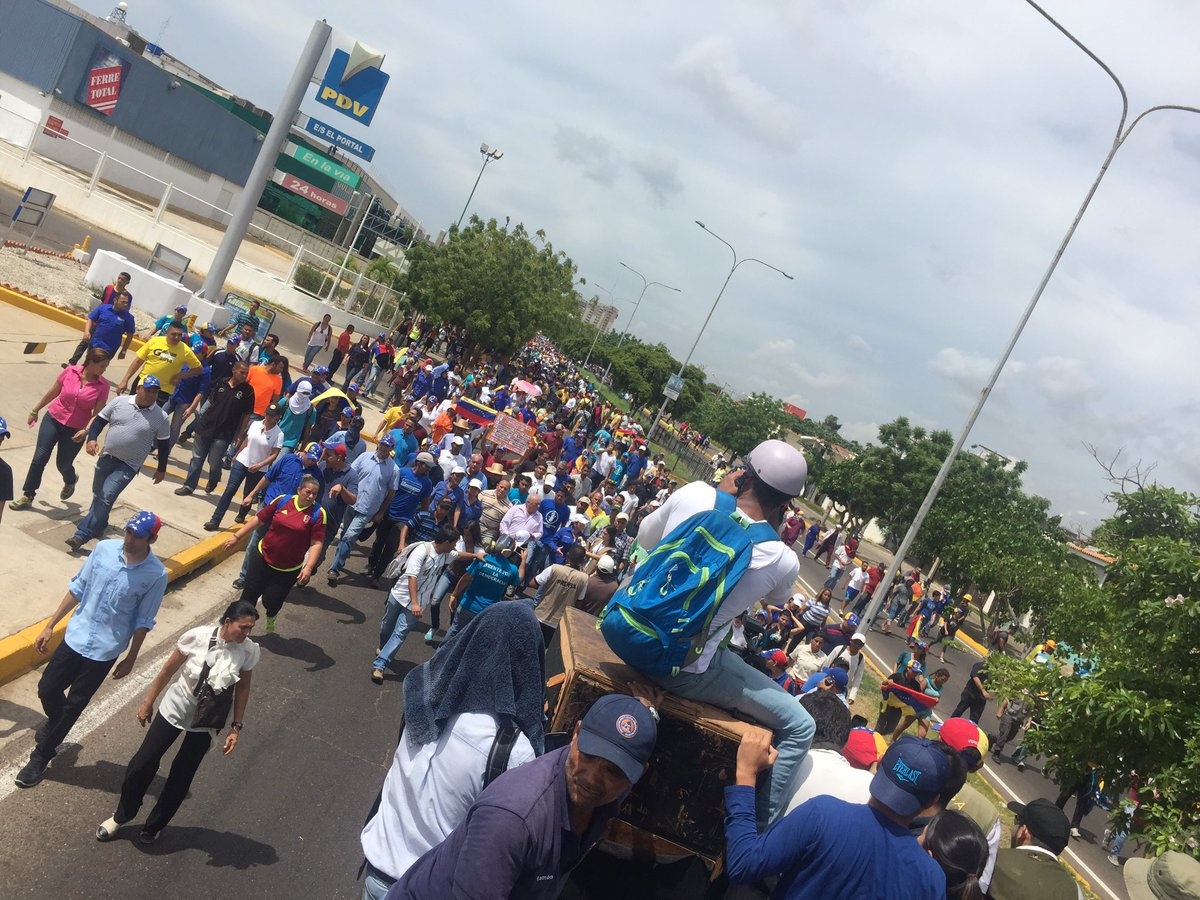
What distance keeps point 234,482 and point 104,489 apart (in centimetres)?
219

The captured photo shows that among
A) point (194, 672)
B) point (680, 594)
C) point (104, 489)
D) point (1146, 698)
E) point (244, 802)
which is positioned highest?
point (1146, 698)

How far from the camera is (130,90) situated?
51.7 meters

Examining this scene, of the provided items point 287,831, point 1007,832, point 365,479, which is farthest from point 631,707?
point 1007,832

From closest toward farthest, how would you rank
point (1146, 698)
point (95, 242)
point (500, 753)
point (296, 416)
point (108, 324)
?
1. point (500, 753)
2. point (1146, 698)
3. point (296, 416)
4. point (108, 324)
5. point (95, 242)

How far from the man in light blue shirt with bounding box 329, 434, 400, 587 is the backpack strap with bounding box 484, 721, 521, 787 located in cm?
772

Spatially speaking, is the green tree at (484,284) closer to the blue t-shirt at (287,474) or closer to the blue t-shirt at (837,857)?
the blue t-shirt at (287,474)

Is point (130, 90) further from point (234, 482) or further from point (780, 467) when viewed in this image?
point (780, 467)

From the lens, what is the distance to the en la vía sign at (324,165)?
65.5 m

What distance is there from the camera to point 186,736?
201 inches

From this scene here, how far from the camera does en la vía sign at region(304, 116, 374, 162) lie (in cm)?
2011

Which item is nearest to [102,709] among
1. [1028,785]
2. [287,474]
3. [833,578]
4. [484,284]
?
[287,474]

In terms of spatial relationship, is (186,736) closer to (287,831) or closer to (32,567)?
(287,831)

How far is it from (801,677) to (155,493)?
25.0 feet

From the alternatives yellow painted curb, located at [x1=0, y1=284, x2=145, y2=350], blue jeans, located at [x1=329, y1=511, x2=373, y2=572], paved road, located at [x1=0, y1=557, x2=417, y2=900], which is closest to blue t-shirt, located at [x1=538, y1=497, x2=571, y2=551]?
blue jeans, located at [x1=329, y1=511, x2=373, y2=572]
